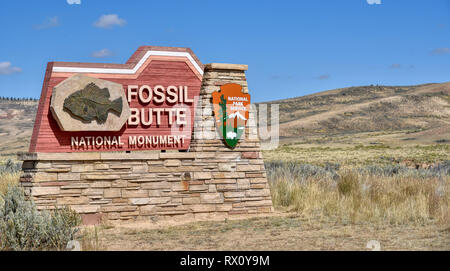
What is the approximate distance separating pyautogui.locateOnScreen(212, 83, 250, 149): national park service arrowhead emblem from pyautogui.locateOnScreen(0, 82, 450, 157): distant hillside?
168ft

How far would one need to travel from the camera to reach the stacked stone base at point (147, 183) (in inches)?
446

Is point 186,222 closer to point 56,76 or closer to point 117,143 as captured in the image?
point 117,143

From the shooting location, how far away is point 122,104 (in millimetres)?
11945

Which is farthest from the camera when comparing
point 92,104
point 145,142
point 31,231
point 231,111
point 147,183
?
point 231,111

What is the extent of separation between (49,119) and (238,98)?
4256mm

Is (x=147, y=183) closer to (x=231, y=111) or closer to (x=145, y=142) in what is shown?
(x=145, y=142)

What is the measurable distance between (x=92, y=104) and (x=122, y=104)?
646mm

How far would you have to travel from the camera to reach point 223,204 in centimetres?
1236

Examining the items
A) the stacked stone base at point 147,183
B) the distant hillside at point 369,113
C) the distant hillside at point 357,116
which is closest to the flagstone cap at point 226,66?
the stacked stone base at point 147,183

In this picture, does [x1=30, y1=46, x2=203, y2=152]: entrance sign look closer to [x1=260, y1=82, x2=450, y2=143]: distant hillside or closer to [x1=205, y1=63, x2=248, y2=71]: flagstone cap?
[x1=205, y1=63, x2=248, y2=71]: flagstone cap

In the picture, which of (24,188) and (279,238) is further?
(24,188)

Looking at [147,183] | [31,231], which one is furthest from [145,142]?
[31,231]
